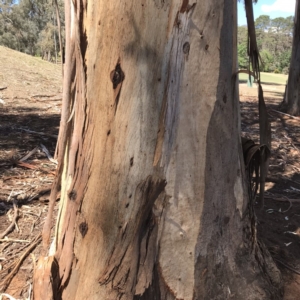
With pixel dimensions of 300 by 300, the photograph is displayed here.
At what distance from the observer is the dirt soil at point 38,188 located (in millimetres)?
2691

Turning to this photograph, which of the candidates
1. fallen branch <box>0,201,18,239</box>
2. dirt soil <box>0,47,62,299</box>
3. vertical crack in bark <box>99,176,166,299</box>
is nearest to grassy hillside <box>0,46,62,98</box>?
dirt soil <box>0,47,62,299</box>

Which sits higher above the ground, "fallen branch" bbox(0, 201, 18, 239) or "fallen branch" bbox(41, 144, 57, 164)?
"fallen branch" bbox(41, 144, 57, 164)

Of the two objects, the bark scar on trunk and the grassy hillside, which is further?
the grassy hillside

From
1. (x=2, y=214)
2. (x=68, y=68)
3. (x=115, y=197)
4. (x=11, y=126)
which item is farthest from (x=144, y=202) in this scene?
(x=11, y=126)

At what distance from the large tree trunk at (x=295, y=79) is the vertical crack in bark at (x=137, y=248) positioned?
7922 millimetres

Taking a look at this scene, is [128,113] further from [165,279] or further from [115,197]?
[165,279]

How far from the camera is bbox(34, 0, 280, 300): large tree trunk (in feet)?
5.44

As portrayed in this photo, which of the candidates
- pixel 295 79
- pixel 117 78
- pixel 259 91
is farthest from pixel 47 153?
pixel 295 79

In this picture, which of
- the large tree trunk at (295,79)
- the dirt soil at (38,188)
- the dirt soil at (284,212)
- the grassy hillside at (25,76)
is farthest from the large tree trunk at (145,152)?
the grassy hillside at (25,76)

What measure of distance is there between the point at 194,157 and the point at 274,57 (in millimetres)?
75119

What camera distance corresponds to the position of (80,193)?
180 centimetres

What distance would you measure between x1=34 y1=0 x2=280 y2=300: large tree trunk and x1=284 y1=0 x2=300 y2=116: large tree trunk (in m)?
7.59

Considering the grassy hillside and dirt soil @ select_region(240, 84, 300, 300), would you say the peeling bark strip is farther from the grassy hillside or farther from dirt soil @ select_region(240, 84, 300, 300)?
the grassy hillside

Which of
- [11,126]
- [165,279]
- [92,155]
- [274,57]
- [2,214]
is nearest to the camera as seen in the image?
[92,155]
